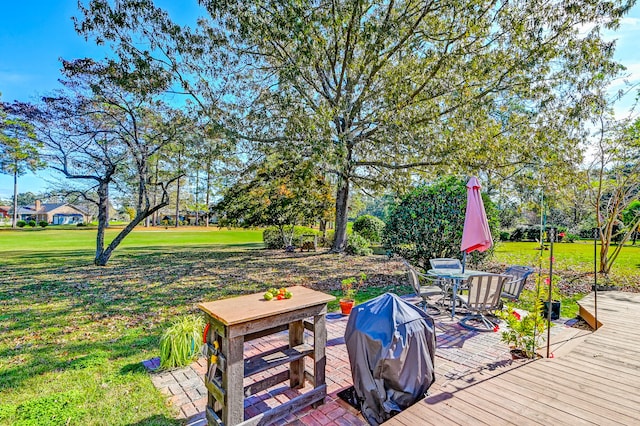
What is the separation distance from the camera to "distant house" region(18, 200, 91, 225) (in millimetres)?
52875

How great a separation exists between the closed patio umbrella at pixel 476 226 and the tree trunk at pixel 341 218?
25.9 feet

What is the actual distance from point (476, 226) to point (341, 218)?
28.3ft

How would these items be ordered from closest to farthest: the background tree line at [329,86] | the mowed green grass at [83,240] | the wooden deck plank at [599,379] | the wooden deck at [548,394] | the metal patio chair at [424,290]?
the wooden deck at [548,394], the wooden deck plank at [599,379], the metal patio chair at [424,290], the background tree line at [329,86], the mowed green grass at [83,240]

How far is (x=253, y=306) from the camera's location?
270 cm

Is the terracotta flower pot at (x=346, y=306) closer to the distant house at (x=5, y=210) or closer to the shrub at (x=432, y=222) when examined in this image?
the shrub at (x=432, y=222)

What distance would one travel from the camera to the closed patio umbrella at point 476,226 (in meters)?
5.39

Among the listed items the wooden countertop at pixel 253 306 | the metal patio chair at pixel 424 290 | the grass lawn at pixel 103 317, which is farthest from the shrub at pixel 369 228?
the wooden countertop at pixel 253 306

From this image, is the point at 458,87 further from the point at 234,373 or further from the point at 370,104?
the point at 234,373

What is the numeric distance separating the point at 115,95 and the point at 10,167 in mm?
7258

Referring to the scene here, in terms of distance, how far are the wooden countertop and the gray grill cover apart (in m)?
0.55

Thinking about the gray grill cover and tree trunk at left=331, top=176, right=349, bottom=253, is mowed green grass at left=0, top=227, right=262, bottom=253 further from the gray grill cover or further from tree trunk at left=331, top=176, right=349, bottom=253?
the gray grill cover

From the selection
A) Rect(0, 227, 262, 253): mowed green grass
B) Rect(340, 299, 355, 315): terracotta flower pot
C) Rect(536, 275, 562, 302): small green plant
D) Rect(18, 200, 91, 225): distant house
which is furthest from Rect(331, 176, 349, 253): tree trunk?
Rect(18, 200, 91, 225): distant house

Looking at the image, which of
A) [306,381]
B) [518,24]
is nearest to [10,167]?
[306,381]

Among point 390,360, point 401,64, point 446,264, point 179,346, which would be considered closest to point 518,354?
point 390,360
